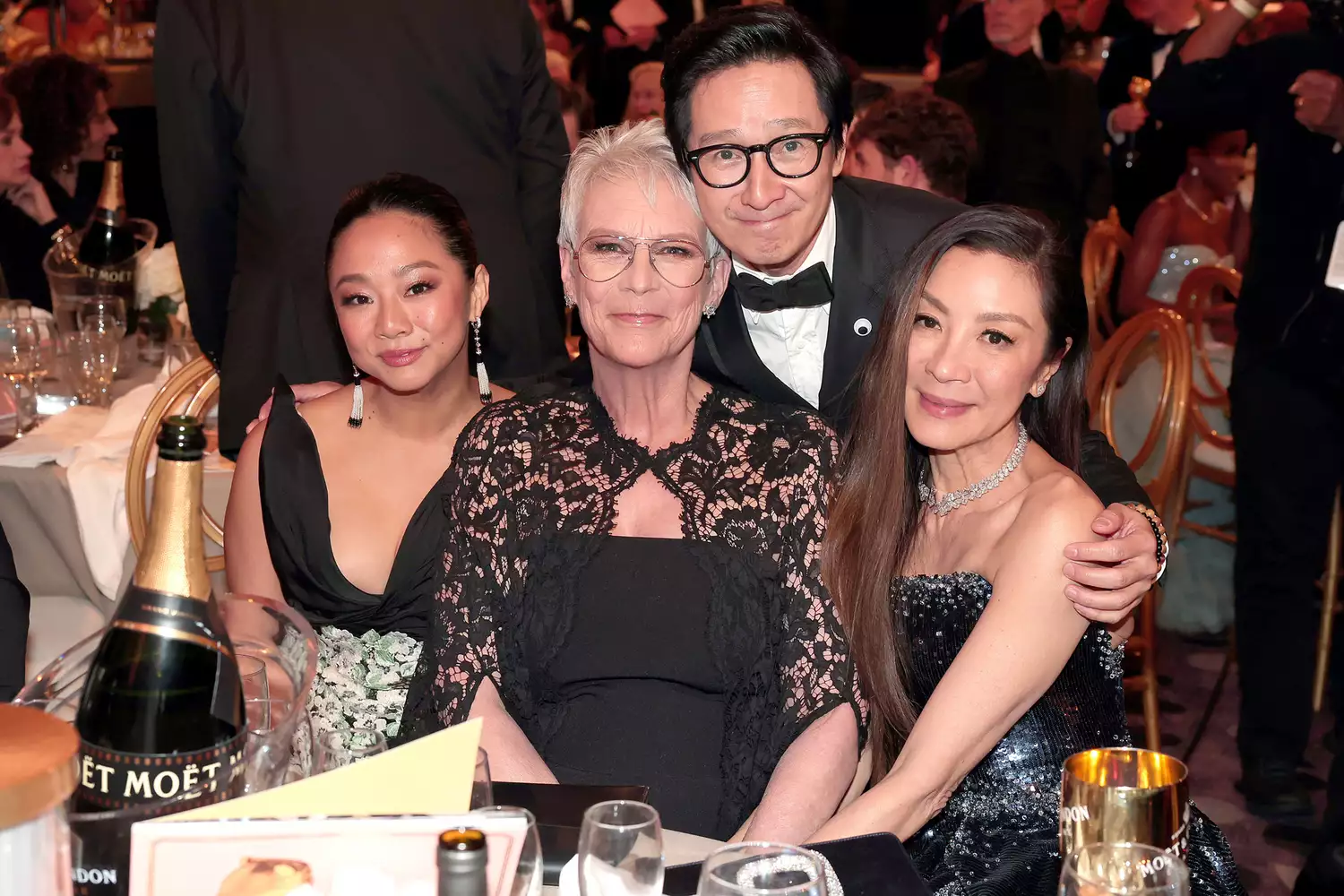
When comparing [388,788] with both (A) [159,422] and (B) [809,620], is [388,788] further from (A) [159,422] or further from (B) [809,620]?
(A) [159,422]

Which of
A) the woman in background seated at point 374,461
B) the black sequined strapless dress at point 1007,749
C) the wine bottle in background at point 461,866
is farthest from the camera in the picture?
the woman in background seated at point 374,461

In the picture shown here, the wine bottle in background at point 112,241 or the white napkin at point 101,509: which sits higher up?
the wine bottle in background at point 112,241

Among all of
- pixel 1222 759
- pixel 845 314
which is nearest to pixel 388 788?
pixel 845 314

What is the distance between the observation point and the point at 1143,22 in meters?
6.45

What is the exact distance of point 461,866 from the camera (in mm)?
945

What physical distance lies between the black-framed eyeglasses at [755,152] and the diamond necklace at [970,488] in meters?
0.54

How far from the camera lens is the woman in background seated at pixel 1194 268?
15.1ft

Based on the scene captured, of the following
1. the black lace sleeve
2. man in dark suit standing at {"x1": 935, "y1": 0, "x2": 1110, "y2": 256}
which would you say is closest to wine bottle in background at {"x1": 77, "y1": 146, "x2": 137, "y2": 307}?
the black lace sleeve

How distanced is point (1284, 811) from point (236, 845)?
3207 mm

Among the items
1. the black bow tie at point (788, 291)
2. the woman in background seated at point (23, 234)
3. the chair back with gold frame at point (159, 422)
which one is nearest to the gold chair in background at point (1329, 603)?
the black bow tie at point (788, 291)

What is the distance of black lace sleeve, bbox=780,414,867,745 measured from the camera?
2041mm

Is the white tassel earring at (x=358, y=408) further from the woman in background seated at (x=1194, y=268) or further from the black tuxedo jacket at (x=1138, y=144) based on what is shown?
the black tuxedo jacket at (x=1138, y=144)

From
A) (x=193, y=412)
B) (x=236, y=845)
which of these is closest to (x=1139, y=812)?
(x=236, y=845)

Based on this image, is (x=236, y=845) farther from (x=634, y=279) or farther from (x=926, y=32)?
(x=926, y=32)
